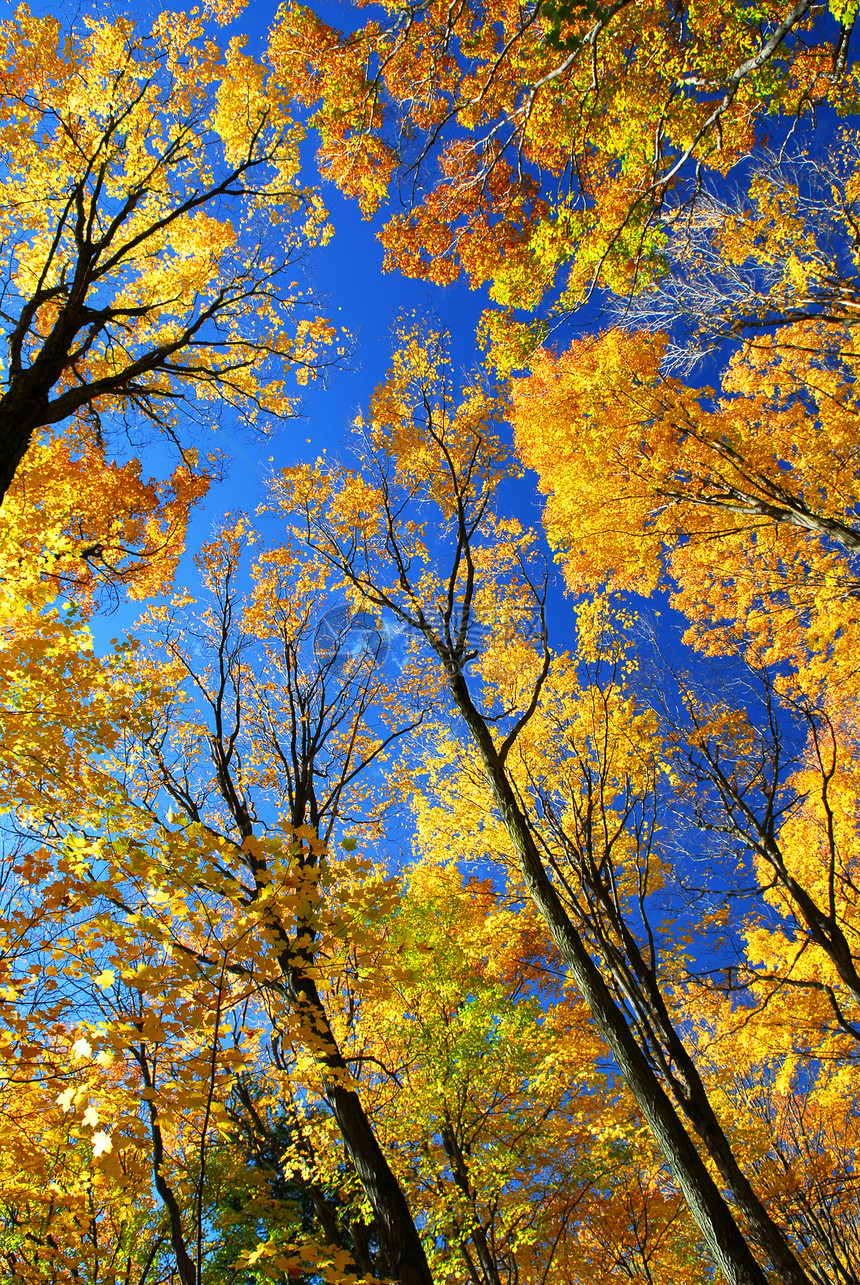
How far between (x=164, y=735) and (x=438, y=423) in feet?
18.1

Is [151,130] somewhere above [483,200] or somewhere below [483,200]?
above

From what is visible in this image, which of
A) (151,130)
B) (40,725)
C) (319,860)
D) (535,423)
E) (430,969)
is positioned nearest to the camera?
(319,860)

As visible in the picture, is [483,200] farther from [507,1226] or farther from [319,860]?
[507,1226]

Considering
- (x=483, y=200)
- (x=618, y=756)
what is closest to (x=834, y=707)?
(x=618, y=756)

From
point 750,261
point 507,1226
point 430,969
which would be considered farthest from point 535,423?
point 507,1226

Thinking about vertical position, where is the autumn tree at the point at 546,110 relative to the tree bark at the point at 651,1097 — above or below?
above

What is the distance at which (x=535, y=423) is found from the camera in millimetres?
11859

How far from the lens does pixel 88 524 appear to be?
8.84m

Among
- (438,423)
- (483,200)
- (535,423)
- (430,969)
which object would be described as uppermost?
(535,423)

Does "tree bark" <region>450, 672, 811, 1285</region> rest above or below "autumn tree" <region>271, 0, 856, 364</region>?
below

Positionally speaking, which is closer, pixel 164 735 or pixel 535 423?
pixel 164 735

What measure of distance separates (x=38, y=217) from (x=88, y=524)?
13.3ft

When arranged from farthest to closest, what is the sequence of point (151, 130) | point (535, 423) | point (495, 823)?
point (535, 423), point (495, 823), point (151, 130)

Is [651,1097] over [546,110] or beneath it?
beneath
